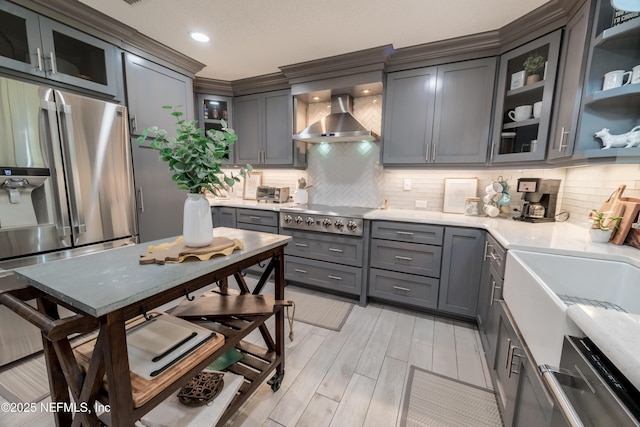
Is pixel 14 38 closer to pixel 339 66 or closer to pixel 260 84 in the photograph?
pixel 260 84

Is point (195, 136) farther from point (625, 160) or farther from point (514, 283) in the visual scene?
point (625, 160)

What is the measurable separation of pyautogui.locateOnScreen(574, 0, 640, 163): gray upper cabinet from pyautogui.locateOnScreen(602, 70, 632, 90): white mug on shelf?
0.05 metres

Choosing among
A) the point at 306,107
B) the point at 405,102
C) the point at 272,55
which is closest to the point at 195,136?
the point at 272,55

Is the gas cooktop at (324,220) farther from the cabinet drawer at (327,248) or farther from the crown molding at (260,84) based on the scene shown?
the crown molding at (260,84)

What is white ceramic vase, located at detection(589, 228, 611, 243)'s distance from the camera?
1475 mm

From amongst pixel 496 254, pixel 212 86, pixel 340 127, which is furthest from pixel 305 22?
pixel 496 254

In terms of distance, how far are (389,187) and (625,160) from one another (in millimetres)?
1887

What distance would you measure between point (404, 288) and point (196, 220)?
6.67ft

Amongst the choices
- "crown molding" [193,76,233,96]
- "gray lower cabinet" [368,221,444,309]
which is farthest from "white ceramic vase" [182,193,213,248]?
"crown molding" [193,76,233,96]

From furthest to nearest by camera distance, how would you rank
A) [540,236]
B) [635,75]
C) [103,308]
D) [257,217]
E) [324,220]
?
[257,217] → [324,220] → [540,236] → [635,75] → [103,308]

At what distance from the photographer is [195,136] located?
3.96 ft

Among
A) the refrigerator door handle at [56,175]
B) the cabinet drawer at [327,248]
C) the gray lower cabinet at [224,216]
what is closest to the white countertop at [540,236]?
the cabinet drawer at [327,248]

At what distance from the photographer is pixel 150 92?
2.51 meters

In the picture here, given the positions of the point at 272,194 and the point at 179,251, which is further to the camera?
the point at 272,194
